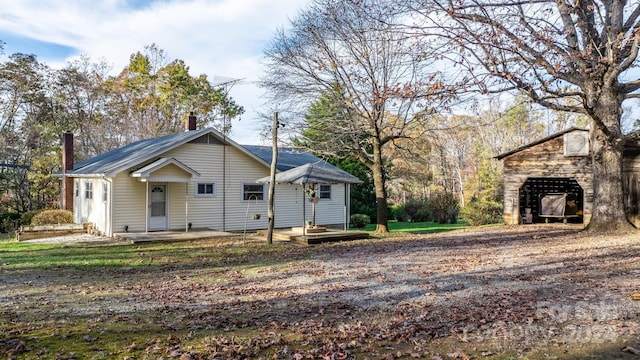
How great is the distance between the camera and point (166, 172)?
16031 mm

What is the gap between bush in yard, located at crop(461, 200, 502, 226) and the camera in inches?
920

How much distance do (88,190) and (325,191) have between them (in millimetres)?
10392

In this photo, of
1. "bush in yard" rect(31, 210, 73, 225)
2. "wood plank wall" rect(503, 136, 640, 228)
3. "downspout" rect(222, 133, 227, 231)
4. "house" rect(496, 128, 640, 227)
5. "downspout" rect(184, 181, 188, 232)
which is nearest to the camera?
"wood plank wall" rect(503, 136, 640, 228)

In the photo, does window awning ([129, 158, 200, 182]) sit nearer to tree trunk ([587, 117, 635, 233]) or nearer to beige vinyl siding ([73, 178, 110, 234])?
beige vinyl siding ([73, 178, 110, 234])

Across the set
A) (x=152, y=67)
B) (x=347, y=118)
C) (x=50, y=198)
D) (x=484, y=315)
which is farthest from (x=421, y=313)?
(x=152, y=67)

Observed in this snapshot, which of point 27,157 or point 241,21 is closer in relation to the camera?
point 241,21

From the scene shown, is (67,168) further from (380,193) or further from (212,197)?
(380,193)

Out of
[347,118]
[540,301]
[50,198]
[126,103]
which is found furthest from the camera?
[126,103]

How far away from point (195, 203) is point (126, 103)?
731 inches

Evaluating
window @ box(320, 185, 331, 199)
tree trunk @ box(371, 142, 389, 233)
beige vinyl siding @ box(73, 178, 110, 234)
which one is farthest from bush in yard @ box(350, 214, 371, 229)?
beige vinyl siding @ box(73, 178, 110, 234)

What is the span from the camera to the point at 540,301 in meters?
5.73

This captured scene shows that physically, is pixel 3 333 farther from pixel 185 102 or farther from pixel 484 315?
pixel 185 102

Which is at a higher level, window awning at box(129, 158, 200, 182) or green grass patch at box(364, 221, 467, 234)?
window awning at box(129, 158, 200, 182)

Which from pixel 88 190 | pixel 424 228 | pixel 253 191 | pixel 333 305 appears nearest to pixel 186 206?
pixel 253 191
